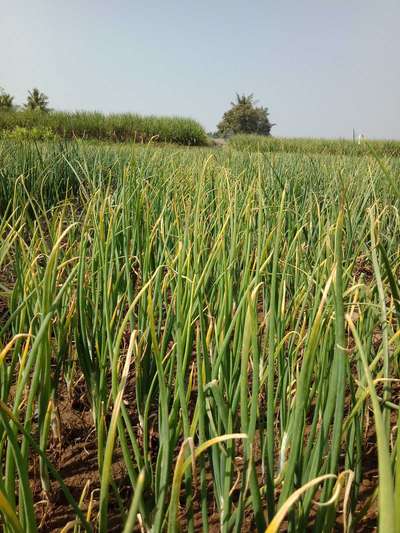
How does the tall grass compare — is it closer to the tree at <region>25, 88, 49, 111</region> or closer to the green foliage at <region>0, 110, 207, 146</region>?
the green foliage at <region>0, 110, 207, 146</region>

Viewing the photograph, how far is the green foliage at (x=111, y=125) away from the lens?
13453 mm

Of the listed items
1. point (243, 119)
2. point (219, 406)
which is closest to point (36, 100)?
point (243, 119)

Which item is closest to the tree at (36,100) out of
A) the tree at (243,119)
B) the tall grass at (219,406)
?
the tree at (243,119)

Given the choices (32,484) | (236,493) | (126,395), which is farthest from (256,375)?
(126,395)

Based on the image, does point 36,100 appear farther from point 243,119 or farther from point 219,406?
point 219,406

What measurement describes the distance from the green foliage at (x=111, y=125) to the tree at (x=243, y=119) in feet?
56.7

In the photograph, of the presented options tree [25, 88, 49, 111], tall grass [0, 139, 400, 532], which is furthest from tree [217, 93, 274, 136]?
tall grass [0, 139, 400, 532]

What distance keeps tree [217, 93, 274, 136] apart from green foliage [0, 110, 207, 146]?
17.3m

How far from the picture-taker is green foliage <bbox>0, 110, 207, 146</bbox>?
530 inches

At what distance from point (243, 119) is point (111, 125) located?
21.3m

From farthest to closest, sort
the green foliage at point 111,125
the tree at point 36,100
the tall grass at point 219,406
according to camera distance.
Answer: the tree at point 36,100 → the green foliage at point 111,125 → the tall grass at point 219,406

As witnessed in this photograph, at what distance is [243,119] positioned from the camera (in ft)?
110

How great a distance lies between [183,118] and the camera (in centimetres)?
1650

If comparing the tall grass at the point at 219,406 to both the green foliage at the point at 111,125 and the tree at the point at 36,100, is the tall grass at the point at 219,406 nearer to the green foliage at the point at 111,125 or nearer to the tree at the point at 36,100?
the green foliage at the point at 111,125
